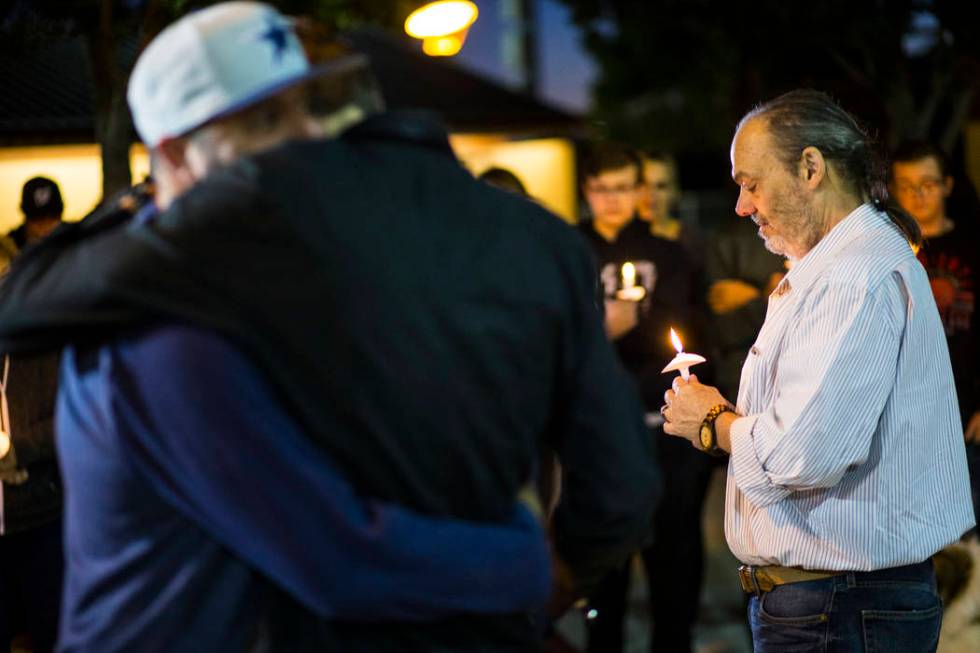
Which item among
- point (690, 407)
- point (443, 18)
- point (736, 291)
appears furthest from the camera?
point (443, 18)

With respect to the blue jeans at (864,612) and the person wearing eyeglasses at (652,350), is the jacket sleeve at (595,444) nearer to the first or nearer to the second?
the blue jeans at (864,612)

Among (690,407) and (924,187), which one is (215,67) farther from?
(924,187)

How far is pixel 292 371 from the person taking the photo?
1683mm

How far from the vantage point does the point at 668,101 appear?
49188 mm

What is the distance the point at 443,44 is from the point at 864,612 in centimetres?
593

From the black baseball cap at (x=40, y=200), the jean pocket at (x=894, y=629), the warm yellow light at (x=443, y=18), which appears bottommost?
the jean pocket at (x=894, y=629)

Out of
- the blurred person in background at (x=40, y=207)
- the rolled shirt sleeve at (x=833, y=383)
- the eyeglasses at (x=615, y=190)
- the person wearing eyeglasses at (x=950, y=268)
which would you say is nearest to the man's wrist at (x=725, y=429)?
the rolled shirt sleeve at (x=833, y=383)

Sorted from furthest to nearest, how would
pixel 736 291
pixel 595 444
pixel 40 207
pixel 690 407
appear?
1. pixel 736 291
2. pixel 40 207
3. pixel 690 407
4. pixel 595 444

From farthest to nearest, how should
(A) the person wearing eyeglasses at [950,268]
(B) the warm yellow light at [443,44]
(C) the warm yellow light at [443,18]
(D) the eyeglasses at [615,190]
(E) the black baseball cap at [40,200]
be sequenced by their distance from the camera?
(B) the warm yellow light at [443,44], (C) the warm yellow light at [443,18], (D) the eyeglasses at [615,190], (E) the black baseball cap at [40,200], (A) the person wearing eyeglasses at [950,268]

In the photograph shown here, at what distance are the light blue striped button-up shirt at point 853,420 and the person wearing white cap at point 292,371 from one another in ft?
3.41

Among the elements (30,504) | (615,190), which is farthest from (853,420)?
(615,190)

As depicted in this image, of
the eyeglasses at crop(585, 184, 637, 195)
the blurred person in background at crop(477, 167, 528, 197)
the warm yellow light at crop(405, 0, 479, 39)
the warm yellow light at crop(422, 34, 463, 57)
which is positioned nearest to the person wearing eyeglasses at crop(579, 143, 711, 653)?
the eyeglasses at crop(585, 184, 637, 195)

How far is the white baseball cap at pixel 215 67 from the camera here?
178 cm

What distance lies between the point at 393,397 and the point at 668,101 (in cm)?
4898
